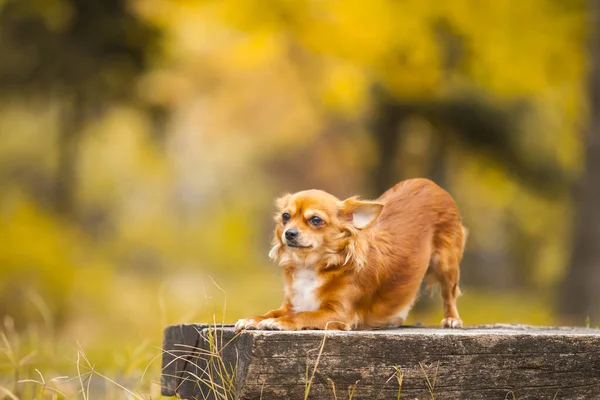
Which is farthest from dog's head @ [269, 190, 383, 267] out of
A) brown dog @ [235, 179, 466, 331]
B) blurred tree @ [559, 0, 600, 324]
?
blurred tree @ [559, 0, 600, 324]

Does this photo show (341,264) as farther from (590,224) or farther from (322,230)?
(590,224)

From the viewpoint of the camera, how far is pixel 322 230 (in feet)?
11.3

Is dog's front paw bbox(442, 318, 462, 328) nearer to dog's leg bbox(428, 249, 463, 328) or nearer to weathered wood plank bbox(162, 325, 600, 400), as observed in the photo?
dog's leg bbox(428, 249, 463, 328)

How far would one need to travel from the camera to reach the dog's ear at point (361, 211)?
3.50m

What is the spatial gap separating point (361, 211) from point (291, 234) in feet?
1.09

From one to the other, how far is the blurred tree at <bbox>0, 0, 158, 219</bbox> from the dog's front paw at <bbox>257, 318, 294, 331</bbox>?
26.4 feet

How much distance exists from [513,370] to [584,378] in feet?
1.04

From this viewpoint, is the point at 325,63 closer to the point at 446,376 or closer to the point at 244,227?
the point at 446,376

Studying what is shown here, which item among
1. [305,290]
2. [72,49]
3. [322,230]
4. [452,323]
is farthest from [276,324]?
[72,49]

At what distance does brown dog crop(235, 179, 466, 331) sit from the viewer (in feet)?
11.1

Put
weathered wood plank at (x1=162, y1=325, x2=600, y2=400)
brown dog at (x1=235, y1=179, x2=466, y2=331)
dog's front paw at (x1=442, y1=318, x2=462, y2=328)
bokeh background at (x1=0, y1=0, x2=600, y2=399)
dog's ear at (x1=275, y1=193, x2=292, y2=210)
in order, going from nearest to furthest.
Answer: weathered wood plank at (x1=162, y1=325, x2=600, y2=400) < brown dog at (x1=235, y1=179, x2=466, y2=331) < dog's ear at (x1=275, y1=193, x2=292, y2=210) < dog's front paw at (x1=442, y1=318, x2=462, y2=328) < bokeh background at (x1=0, y1=0, x2=600, y2=399)

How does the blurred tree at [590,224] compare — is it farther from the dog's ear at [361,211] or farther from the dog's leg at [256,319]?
the dog's leg at [256,319]

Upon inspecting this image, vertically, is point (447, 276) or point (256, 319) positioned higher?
point (447, 276)

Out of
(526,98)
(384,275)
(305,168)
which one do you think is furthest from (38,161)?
(384,275)
